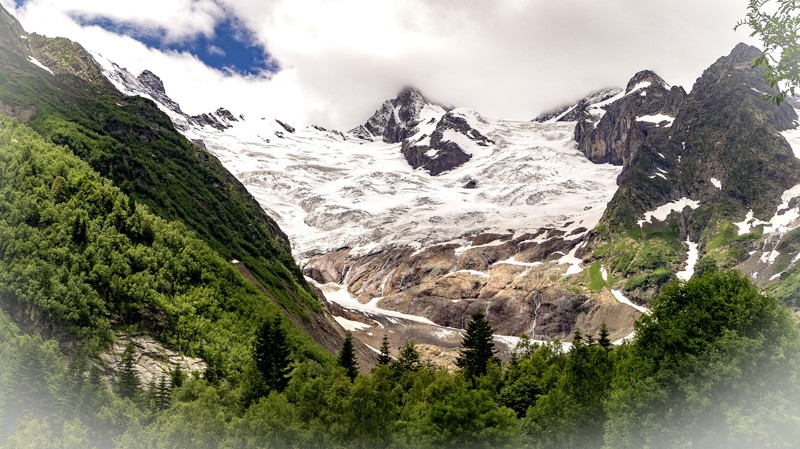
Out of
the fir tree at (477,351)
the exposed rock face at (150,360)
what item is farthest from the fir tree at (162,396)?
the fir tree at (477,351)

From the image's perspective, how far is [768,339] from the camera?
3341 centimetres

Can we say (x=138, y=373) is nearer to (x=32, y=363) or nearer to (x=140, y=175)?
(x=32, y=363)

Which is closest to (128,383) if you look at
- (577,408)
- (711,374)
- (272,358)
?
(272,358)

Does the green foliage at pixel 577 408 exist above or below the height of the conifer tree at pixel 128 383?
above

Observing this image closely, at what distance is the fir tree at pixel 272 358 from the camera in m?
70.9

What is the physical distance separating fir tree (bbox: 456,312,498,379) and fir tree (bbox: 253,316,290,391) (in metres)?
22.9

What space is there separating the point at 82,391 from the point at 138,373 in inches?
451

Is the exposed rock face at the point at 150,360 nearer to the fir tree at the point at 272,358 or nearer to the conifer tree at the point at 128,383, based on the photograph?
the conifer tree at the point at 128,383

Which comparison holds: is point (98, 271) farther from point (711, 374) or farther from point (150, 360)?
point (711, 374)

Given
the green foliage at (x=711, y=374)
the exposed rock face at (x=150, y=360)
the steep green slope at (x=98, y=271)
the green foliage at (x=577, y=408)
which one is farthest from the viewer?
the steep green slope at (x=98, y=271)

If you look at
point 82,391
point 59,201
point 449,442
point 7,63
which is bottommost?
point 82,391

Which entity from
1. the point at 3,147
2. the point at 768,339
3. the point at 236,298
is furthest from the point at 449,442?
the point at 3,147

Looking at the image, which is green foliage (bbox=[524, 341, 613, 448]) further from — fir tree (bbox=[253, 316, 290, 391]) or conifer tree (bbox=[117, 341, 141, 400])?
conifer tree (bbox=[117, 341, 141, 400])

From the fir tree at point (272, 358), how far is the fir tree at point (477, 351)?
2285cm
